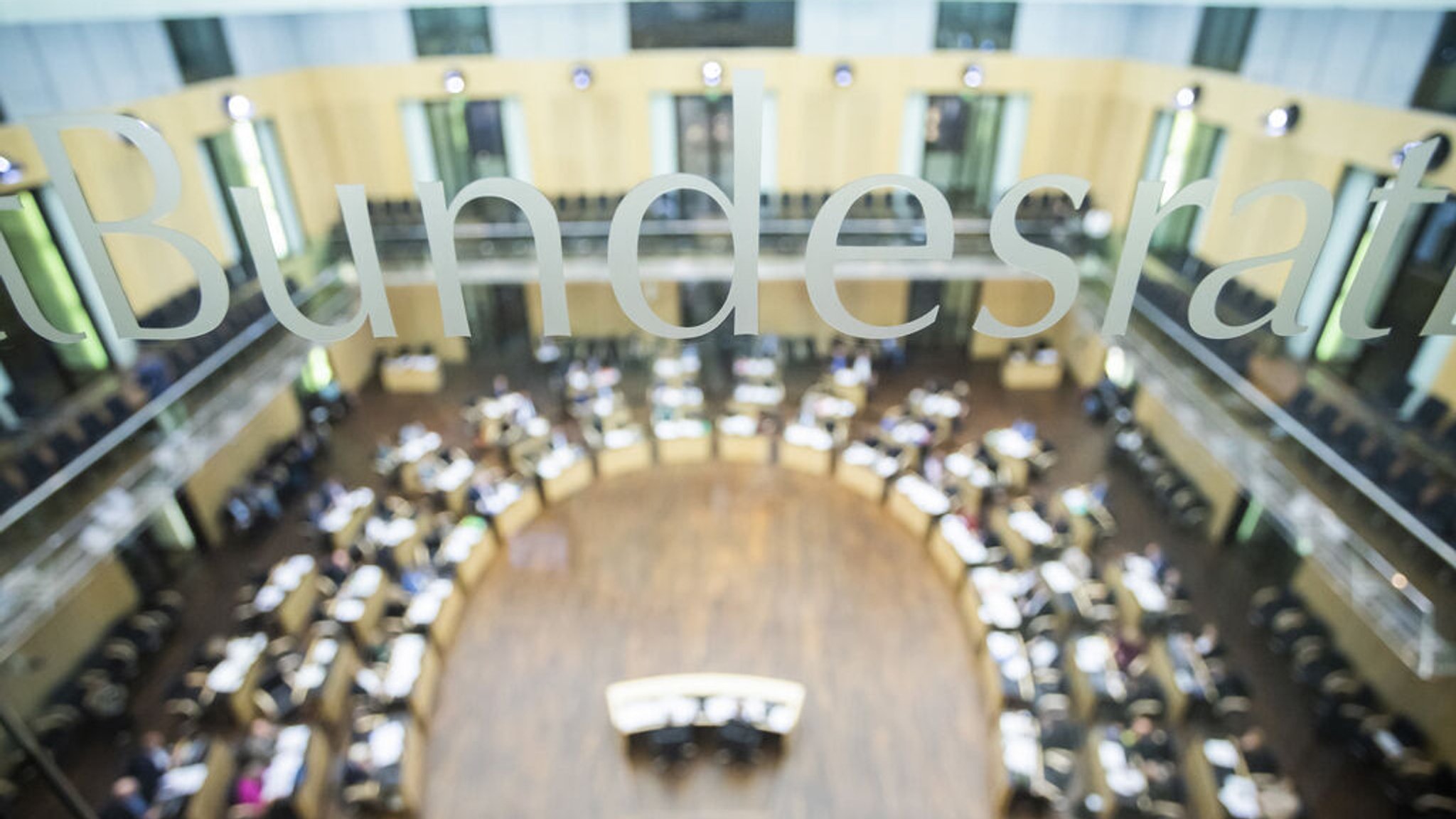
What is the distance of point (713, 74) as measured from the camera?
1461 centimetres

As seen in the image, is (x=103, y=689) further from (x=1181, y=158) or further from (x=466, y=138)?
(x=1181, y=158)

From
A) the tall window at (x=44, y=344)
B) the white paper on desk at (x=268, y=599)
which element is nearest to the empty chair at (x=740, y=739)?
the white paper on desk at (x=268, y=599)

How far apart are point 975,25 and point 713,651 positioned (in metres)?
12.5

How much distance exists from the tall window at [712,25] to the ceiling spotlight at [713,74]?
1.80ft

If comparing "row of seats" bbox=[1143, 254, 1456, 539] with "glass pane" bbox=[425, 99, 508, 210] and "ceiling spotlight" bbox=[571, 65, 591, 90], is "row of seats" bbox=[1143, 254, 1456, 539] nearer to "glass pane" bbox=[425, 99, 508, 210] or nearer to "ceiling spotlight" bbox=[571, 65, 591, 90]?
"ceiling spotlight" bbox=[571, 65, 591, 90]

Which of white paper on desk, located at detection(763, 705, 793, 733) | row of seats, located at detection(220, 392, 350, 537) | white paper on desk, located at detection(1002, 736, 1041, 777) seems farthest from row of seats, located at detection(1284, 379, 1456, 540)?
row of seats, located at detection(220, 392, 350, 537)

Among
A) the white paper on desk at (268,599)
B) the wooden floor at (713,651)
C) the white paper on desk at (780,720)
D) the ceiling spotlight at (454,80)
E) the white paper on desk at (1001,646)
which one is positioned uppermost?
the ceiling spotlight at (454,80)

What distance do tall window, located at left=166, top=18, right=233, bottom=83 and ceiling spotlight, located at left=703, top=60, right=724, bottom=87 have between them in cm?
807

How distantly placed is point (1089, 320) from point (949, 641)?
7394mm

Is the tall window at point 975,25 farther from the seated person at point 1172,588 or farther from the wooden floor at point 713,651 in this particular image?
the seated person at point 1172,588

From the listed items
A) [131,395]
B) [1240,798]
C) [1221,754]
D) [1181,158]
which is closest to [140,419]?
[131,395]

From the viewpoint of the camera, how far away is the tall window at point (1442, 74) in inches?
351

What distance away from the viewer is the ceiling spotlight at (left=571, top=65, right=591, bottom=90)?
1501 centimetres

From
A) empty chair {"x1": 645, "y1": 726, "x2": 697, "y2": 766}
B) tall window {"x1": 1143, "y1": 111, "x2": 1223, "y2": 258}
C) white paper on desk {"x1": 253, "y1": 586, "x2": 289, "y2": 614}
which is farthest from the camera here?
tall window {"x1": 1143, "y1": 111, "x2": 1223, "y2": 258}
